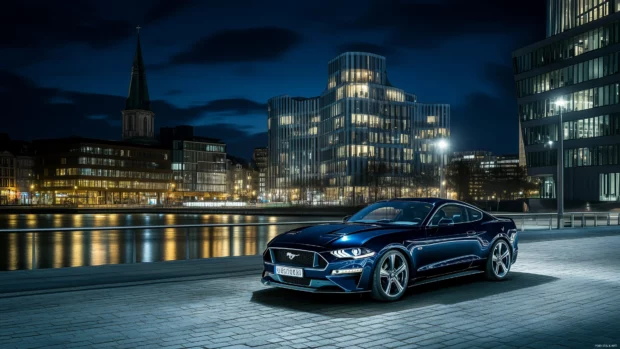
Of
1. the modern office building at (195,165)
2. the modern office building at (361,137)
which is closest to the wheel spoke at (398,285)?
the modern office building at (361,137)

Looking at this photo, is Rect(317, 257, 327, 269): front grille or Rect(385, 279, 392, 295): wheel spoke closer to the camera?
Rect(317, 257, 327, 269): front grille

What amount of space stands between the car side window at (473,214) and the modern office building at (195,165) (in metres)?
162

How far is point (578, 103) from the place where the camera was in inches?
3194

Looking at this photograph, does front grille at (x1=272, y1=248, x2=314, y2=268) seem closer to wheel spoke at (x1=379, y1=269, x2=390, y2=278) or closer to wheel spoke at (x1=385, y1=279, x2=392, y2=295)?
wheel spoke at (x1=379, y1=269, x2=390, y2=278)

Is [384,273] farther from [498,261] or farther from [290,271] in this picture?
[498,261]

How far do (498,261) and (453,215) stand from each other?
4.70ft

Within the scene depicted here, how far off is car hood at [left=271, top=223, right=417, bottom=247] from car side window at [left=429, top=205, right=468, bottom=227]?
2.50ft

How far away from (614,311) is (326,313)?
4064 mm

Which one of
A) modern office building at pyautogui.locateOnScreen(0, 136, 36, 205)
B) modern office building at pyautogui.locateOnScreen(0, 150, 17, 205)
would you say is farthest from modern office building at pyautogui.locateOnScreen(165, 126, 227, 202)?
modern office building at pyautogui.locateOnScreen(0, 150, 17, 205)

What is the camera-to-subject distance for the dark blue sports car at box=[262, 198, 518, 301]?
8836mm

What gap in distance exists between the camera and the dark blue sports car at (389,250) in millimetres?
8836

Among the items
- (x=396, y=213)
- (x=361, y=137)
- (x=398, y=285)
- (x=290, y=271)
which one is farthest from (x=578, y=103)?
(x=290, y=271)

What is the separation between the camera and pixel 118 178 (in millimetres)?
157250

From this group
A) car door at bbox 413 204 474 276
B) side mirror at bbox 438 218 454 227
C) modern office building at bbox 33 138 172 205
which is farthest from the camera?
modern office building at bbox 33 138 172 205
